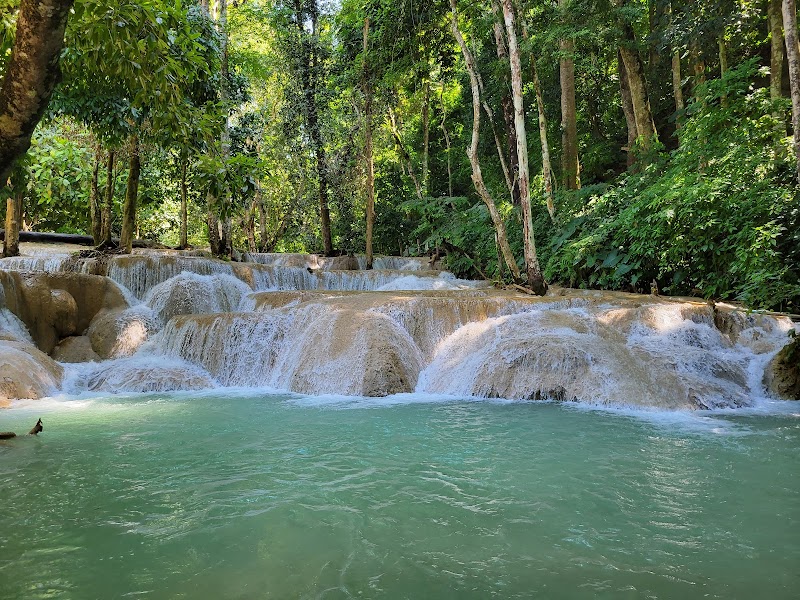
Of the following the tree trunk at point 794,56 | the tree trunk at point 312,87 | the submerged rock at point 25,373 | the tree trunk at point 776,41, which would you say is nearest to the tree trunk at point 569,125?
the tree trunk at point 776,41

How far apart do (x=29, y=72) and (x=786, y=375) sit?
28.1ft

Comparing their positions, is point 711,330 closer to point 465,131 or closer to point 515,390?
point 515,390

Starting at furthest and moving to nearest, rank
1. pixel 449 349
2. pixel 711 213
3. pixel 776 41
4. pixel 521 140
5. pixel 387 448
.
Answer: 1. pixel 776 41
2. pixel 521 140
3. pixel 711 213
4. pixel 449 349
5. pixel 387 448

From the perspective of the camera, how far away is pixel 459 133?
2522 cm

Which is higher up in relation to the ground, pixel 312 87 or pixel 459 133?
pixel 459 133

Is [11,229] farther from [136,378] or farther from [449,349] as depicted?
[449,349]

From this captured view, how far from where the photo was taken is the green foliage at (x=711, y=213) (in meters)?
9.14

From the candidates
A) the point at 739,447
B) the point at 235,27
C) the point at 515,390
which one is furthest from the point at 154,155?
the point at 739,447

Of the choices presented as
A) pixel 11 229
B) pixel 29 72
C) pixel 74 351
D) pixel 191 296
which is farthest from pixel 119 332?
pixel 29 72

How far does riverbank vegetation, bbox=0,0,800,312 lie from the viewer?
3820 mm

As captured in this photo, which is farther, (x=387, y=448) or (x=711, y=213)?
(x=711, y=213)

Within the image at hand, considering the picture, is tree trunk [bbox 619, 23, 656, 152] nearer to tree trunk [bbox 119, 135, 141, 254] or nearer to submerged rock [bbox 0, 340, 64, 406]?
tree trunk [bbox 119, 135, 141, 254]

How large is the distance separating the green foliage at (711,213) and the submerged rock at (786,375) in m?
0.71

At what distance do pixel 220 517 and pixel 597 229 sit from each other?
36.4 ft
